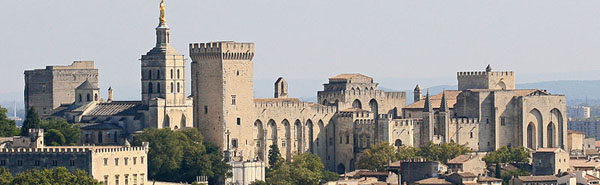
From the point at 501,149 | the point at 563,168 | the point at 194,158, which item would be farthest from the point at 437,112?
the point at 194,158

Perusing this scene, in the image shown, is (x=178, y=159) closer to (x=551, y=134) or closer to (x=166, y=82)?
(x=166, y=82)

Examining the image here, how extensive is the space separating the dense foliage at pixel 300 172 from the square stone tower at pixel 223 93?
12.2 ft

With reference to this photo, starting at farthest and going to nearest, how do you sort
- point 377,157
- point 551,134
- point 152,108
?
point 551,134
point 377,157
point 152,108

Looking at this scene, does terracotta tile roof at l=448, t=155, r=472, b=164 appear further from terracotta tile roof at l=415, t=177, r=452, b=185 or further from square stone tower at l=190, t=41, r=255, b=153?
square stone tower at l=190, t=41, r=255, b=153

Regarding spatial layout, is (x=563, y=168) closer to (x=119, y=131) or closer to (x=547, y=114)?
(x=547, y=114)

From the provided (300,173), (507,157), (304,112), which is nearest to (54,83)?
(304,112)

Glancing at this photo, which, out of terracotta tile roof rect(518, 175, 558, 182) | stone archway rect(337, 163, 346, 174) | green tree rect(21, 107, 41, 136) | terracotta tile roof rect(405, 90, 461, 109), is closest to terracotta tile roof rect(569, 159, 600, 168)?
terracotta tile roof rect(518, 175, 558, 182)

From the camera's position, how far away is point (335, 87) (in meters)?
138

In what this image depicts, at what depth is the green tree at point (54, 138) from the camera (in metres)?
112

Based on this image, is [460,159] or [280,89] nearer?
[460,159]

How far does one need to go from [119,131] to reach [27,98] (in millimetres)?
23871

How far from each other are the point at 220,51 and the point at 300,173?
12.2 m

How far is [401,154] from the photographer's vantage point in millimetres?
124375

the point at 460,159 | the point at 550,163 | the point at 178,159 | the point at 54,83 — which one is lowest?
the point at 550,163
